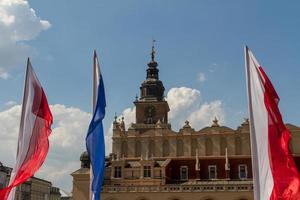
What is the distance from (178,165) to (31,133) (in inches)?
1999

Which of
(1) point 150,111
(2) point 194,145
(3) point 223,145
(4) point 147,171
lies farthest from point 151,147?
(3) point 223,145

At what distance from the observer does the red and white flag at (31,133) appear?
1994 centimetres

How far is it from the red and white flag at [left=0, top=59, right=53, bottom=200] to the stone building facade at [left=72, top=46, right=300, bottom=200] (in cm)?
4326

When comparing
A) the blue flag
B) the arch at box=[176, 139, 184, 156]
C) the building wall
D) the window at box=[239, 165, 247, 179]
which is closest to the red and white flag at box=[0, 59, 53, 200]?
the blue flag

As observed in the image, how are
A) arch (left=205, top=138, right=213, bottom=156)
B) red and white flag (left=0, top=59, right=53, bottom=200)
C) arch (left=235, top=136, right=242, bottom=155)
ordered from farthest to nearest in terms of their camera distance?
arch (left=205, top=138, right=213, bottom=156) < arch (left=235, top=136, right=242, bottom=155) < red and white flag (left=0, top=59, right=53, bottom=200)

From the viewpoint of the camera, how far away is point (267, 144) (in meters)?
17.4

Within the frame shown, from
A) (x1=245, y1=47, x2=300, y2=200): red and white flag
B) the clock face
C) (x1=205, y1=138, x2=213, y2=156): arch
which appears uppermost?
the clock face

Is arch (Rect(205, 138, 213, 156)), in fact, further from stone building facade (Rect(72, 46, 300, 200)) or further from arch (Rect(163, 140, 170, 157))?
arch (Rect(163, 140, 170, 157))

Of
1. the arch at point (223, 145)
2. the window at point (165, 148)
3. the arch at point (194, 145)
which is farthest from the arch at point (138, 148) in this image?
the arch at point (223, 145)

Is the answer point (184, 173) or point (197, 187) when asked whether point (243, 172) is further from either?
point (197, 187)


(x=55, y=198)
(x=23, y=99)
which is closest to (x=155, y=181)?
(x=23, y=99)

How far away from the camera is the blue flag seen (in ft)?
64.8

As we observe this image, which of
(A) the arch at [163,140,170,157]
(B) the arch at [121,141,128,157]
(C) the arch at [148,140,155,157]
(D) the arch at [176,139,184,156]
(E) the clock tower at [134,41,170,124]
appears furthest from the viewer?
(E) the clock tower at [134,41,170,124]

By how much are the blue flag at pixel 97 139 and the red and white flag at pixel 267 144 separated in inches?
270
